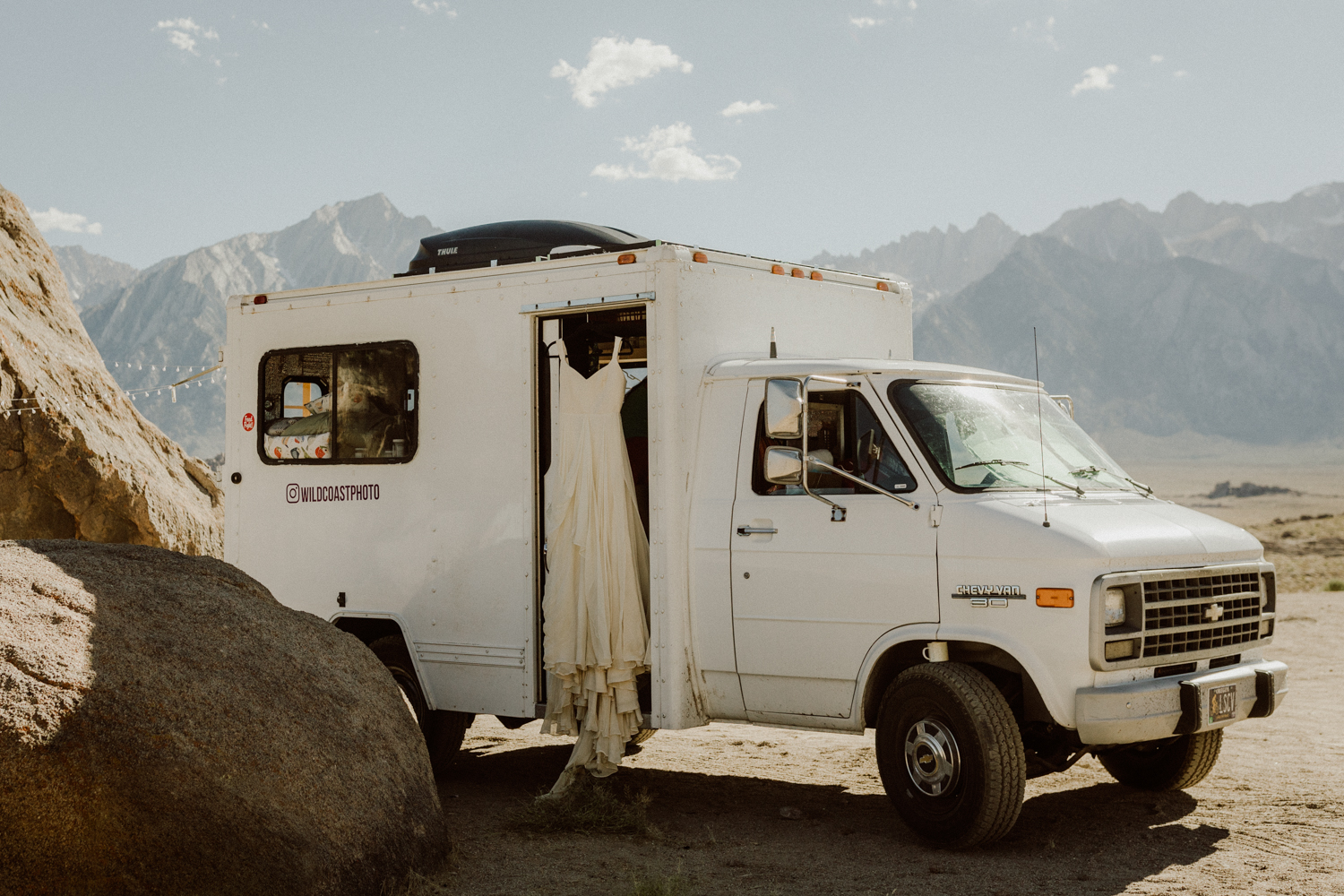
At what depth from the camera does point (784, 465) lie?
634 cm

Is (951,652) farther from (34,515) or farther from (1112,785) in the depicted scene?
(34,515)

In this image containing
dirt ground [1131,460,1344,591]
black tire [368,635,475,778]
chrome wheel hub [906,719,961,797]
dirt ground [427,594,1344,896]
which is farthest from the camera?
dirt ground [1131,460,1344,591]

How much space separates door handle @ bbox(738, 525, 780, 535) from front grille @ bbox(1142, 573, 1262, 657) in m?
1.80

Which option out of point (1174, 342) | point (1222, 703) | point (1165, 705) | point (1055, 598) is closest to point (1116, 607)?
point (1055, 598)

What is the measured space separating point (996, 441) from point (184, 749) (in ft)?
13.0

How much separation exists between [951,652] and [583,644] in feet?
6.46

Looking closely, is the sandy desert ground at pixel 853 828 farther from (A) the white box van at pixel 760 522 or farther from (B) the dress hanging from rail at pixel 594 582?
(B) the dress hanging from rail at pixel 594 582

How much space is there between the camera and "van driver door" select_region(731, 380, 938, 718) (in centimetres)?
634

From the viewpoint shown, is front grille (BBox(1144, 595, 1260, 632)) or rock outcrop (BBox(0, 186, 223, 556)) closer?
front grille (BBox(1144, 595, 1260, 632))

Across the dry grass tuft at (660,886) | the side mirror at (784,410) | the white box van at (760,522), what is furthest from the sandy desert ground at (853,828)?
the side mirror at (784,410)

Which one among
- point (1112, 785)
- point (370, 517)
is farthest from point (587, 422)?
point (1112, 785)

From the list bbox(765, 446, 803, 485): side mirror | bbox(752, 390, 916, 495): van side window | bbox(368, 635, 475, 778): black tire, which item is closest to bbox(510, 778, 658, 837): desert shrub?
bbox(368, 635, 475, 778): black tire

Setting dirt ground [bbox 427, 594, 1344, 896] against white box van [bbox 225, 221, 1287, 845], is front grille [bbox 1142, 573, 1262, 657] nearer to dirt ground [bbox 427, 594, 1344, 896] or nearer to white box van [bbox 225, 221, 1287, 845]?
white box van [bbox 225, 221, 1287, 845]

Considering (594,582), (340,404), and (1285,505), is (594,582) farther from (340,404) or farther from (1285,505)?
(1285,505)
